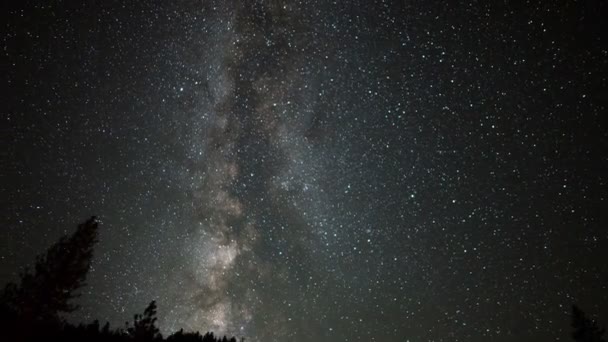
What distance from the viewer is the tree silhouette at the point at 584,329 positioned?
→ 21.1 metres

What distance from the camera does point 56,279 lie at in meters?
17.3

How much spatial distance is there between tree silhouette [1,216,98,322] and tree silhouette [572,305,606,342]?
85.1 feet

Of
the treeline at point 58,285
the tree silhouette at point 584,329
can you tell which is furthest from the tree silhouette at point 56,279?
the tree silhouette at point 584,329

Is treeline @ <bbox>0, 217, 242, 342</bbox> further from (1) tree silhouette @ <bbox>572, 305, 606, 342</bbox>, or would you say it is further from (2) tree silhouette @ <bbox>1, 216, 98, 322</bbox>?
(1) tree silhouette @ <bbox>572, 305, 606, 342</bbox>

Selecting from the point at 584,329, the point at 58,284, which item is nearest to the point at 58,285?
the point at 58,284

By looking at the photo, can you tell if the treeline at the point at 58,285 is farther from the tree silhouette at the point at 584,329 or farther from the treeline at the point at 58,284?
the tree silhouette at the point at 584,329

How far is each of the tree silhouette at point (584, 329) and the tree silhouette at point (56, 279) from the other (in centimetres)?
2595

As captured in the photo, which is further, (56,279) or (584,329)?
(584,329)

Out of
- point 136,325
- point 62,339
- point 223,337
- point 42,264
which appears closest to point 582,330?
point 223,337

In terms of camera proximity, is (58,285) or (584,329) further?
(584,329)

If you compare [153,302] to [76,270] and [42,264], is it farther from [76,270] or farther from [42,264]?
[42,264]

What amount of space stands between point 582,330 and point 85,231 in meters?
26.9

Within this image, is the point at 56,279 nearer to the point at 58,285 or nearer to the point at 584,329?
the point at 58,285

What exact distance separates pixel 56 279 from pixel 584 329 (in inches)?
1082
